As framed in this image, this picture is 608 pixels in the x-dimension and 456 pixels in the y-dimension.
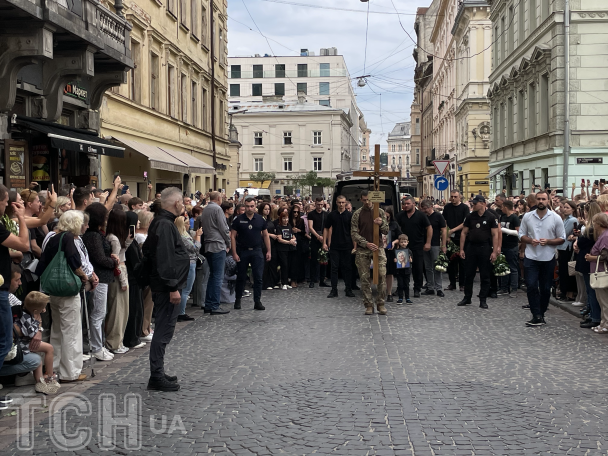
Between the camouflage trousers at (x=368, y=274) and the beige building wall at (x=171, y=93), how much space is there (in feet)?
35.2

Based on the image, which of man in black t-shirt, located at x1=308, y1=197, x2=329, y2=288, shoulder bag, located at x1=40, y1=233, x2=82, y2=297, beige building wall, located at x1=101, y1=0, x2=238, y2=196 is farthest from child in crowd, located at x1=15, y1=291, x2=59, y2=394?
beige building wall, located at x1=101, y1=0, x2=238, y2=196

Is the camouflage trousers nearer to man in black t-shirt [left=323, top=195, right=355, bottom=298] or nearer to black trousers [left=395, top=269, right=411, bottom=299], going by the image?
black trousers [left=395, top=269, right=411, bottom=299]

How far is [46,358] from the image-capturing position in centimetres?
711

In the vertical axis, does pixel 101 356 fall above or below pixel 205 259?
below

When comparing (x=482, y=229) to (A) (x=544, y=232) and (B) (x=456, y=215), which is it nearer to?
(A) (x=544, y=232)

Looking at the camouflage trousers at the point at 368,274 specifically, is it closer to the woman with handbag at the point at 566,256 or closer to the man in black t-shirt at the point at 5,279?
the woman with handbag at the point at 566,256

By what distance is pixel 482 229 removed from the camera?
1292cm

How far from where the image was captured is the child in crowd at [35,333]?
6.88 metres

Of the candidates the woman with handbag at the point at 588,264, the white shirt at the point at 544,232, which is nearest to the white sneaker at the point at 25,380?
the white shirt at the point at 544,232

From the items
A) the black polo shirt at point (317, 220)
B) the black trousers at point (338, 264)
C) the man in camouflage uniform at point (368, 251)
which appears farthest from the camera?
the black polo shirt at point (317, 220)

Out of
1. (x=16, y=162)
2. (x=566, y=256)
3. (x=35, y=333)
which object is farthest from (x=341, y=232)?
(x=35, y=333)

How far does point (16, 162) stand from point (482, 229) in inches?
361

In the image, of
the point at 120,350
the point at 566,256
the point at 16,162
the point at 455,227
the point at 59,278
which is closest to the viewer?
the point at 59,278

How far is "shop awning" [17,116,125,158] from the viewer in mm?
14844
